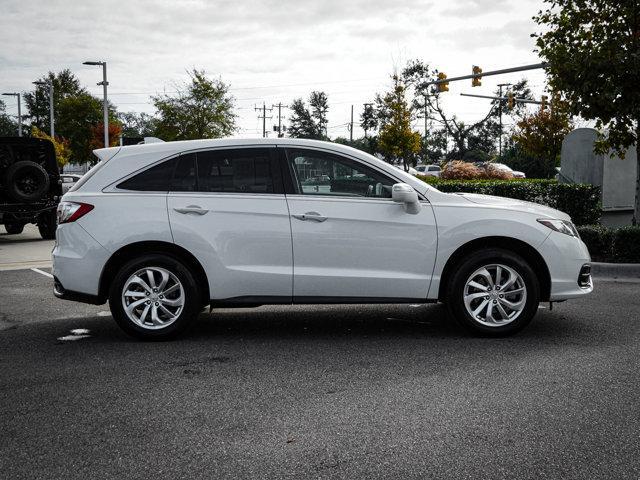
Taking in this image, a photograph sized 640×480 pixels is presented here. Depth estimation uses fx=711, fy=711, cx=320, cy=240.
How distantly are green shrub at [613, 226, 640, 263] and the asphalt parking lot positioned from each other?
3569 millimetres

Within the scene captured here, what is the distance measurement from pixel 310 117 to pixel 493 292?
12529 cm

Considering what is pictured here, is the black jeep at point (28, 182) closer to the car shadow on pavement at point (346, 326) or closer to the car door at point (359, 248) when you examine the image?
the car shadow on pavement at point (346, 326)

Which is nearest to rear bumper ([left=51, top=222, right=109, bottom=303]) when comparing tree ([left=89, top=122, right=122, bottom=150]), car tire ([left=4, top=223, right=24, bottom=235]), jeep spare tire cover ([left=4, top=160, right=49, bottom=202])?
jeep spare tire cover ([left=4, top=160, right=49, bottom=202])

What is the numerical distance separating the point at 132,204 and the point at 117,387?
1.82 m

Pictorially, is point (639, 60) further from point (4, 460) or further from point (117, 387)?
point (4, 460)

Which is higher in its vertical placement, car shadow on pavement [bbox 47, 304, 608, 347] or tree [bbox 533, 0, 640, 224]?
tree [bbox 533, 0, 640, 224]

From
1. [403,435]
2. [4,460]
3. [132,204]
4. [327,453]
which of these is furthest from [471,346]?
[4,460]

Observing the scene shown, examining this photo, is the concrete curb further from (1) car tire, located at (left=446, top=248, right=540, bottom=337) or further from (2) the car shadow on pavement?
(1) car tire, located at (left=446, top=248, right=540, bottom=337)

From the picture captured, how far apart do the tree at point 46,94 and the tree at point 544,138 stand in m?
75.0

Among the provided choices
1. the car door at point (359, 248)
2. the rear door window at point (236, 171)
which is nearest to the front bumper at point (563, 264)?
the car door at point (359, 248)

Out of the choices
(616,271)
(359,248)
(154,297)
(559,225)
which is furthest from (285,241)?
(616,271)

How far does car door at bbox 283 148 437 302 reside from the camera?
6.09 m

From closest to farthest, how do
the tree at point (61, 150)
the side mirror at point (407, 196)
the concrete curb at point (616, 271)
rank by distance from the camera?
the side mirror at point (407, 196), the concrete curb at point (616, 271), the tree at point (61, 150)

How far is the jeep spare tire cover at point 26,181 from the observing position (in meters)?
14.6
